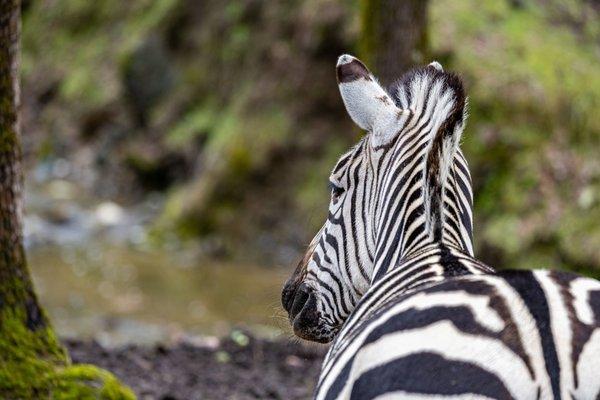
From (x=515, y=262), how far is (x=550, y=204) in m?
0.74

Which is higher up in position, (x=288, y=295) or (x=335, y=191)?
(x=335, y=191)

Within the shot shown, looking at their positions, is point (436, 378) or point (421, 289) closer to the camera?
point (436, 378)

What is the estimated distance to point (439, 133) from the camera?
321cm

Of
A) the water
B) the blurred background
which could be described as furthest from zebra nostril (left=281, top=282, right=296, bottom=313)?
the water

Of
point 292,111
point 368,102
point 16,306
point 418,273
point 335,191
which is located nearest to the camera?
point 418,273

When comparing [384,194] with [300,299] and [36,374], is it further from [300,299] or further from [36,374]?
[36,374]

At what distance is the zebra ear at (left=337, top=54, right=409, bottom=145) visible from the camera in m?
3.52

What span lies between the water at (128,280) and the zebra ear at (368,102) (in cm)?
467

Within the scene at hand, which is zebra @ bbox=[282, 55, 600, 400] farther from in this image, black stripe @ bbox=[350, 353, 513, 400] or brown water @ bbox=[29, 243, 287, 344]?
brown water @ bbox=[29, 243, 287, 344]

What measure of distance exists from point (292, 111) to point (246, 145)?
74 cm

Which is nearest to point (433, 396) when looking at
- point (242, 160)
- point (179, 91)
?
point (242, 160)

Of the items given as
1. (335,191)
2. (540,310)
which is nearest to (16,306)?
(335,191)

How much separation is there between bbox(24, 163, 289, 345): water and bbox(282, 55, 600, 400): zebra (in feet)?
14.7

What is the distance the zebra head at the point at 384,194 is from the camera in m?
3.24
